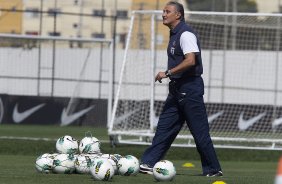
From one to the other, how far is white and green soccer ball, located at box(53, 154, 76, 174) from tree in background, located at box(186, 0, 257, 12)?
80.3ft

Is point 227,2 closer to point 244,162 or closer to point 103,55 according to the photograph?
point 103,55

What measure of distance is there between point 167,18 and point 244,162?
7.07 meters

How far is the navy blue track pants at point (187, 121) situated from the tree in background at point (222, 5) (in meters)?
23.5

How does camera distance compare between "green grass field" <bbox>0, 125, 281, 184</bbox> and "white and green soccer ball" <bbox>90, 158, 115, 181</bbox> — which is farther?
"green grass field" <bbox>0, 125, 281, 184</bbox>

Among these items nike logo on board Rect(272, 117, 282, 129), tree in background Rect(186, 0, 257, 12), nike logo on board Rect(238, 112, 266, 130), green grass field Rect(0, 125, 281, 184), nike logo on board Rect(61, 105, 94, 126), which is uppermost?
tree in background Rect(186, 0, 257, 12)

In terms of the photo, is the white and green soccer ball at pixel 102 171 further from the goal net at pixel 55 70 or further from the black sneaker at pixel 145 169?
the goal net at pixel 55 70

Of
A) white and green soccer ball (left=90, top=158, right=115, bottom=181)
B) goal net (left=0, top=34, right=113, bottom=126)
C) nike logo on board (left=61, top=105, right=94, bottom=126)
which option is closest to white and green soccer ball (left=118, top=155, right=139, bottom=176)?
white and green soccer ball (left=90, top=158, right=115, bottom=181)

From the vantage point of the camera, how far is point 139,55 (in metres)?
23.2

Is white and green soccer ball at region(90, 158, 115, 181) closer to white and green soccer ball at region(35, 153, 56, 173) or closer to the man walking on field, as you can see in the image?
white and green soccer ball at region(35, 153, 56, 173)

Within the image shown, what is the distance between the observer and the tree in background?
38531 millimetres

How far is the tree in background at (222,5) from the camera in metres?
38.5

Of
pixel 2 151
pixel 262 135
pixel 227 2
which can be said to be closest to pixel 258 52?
pixel 262 135

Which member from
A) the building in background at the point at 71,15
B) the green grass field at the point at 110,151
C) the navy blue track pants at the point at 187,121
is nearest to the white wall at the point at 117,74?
the building in background at the point at 71,15

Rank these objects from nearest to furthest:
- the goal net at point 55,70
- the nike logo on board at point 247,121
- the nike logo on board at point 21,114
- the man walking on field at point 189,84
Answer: the man walking on field at point 189,84
the nike logo on board at point 247,121
the nike logo on board at point 21,114
the goal net at point 55,70
